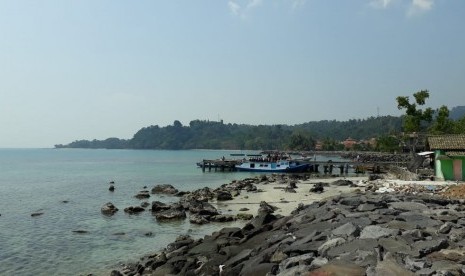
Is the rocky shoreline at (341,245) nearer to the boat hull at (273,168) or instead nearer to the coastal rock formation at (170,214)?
the coastal rock formation at (170,214)

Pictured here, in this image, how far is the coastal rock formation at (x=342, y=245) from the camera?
9.61 m

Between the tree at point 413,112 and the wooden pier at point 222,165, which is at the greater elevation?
the tree at point 413,112

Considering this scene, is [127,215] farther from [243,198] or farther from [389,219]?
[389,219]

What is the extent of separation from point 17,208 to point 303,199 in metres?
24.4

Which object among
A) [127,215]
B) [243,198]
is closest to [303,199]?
[243,198]

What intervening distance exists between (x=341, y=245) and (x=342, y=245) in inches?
1.7

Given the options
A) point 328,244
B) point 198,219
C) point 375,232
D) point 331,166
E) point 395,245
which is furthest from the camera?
point 331,166

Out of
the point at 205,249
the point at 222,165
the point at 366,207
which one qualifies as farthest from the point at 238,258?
the point at 222,165

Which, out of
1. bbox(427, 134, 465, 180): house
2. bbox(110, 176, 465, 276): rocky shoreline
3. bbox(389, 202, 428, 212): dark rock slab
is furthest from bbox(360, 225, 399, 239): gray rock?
bbox(427, 134, 465, 180): house

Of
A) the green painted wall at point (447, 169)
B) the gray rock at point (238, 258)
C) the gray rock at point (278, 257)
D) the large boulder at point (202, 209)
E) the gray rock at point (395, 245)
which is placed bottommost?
the large boulder at point (202, 209)

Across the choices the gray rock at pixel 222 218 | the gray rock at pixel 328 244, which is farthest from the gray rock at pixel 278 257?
the gray rock at pixel 222 218

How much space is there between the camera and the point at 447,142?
34688mm

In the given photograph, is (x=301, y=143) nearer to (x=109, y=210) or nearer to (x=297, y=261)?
(x=109, y=210)

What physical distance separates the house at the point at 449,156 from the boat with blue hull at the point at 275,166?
120 feet
